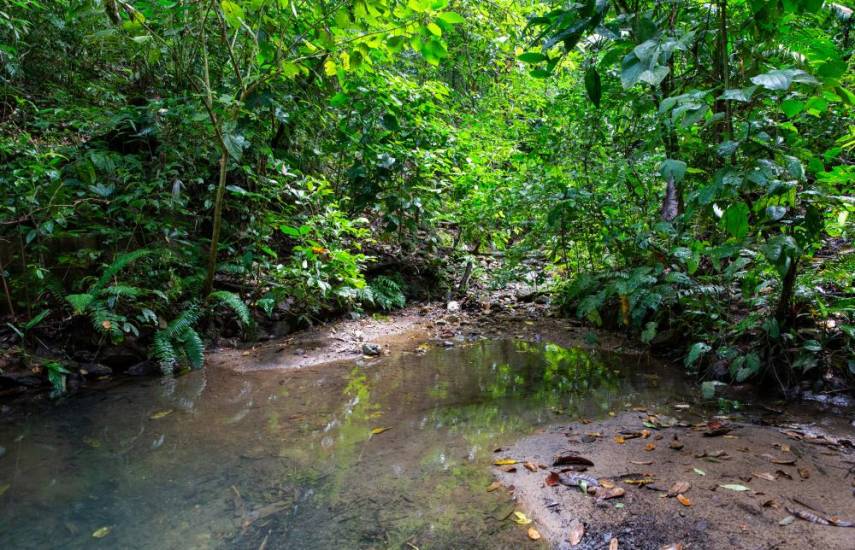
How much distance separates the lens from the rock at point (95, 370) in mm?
4156

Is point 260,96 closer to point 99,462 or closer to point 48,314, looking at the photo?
point 48,314

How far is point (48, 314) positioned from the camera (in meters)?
4.31

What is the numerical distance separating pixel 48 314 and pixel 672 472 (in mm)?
5097

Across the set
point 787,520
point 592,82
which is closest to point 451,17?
point 592,82

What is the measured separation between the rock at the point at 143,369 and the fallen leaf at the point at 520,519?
12.1 ft

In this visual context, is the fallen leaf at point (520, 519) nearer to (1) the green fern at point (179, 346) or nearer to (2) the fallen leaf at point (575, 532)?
(2) the fallen leaf at point (575, 532)

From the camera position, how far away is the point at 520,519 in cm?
204

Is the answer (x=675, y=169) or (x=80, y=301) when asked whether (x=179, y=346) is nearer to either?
(x=80, y=301)

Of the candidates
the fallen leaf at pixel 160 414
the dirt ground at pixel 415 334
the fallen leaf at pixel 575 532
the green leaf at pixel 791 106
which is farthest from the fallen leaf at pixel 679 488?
the fallen leaf at pixel 160 414

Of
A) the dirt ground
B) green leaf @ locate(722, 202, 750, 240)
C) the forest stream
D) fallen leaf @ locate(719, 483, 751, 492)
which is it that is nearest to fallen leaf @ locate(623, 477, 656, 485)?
the forest stream

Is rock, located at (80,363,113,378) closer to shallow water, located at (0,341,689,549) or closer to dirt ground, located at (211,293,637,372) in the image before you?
shallow water, located at (0,341,689,549)

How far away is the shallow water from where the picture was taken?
205 cm

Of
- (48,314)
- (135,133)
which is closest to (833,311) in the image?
(48,314)

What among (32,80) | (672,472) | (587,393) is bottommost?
(587,393)
